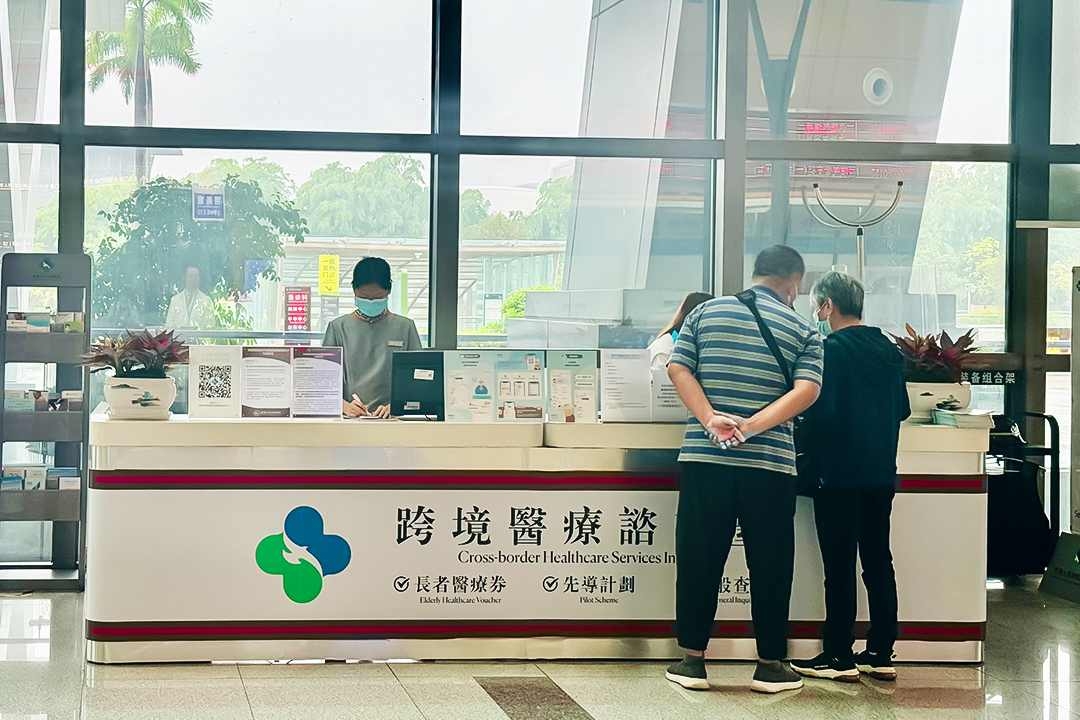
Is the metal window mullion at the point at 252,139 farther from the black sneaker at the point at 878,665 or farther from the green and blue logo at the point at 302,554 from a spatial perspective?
the black sneaker at the point at 878,665

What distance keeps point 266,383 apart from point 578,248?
2875mm

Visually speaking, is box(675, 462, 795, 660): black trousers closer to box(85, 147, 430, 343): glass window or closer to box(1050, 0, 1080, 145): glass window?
box(85, 147, 430, 343): glass window

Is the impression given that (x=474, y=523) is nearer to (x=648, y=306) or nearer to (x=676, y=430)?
(x=676, y=430)

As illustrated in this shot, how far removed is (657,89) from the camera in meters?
7.77

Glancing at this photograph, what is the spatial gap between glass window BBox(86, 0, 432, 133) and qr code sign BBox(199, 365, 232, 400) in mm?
2500

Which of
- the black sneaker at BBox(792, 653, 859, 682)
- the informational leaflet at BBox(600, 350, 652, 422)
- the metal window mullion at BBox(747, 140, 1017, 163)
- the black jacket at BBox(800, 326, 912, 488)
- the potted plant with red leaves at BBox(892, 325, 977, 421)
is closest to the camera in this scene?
the black jacket at BBox(800, 326, 912, 488)

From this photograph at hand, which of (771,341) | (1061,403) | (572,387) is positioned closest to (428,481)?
(572,387)

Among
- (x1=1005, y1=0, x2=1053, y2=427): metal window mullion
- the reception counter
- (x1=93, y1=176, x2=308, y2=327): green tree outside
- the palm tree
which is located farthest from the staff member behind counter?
(x1=1005, y1=0, x2=1053, y2=427): metal window mullion

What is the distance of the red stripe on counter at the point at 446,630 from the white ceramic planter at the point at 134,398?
83 cm

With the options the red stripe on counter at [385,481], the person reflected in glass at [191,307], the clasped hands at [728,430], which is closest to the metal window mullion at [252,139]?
the person reflected in glass at [191,307]

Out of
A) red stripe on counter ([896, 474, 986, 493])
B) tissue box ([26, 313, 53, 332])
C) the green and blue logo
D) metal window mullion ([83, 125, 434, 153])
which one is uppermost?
metal window mullion ([83, 125, 434, 153])

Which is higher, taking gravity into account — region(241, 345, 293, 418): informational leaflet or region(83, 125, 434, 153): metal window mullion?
region(83, 125, 434, 153): metal window mullion

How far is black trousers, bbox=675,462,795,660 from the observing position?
4.93 m

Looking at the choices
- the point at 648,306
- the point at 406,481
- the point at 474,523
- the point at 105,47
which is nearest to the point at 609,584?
the point at 474,523
